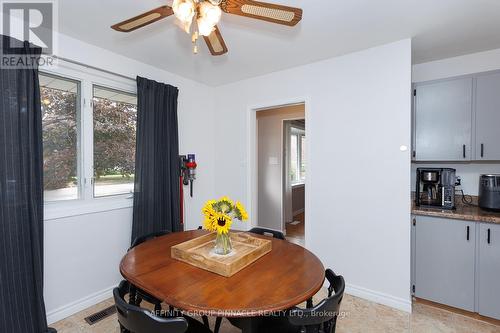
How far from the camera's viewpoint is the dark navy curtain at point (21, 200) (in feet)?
5.95

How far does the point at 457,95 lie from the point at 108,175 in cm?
367

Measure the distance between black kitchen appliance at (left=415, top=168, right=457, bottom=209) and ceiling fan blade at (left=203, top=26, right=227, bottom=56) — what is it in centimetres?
238

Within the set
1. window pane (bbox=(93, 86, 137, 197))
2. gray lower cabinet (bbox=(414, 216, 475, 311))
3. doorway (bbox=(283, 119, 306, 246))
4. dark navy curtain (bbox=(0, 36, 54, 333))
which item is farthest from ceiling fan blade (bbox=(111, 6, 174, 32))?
doorway (bbox=(283, 119, 306, 246))

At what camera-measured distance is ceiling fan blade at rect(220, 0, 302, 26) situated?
124 cm

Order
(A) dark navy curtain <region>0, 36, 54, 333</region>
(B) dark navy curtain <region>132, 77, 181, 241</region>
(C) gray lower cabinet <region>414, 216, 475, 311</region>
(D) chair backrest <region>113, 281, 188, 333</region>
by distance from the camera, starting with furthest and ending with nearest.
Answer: (B) dark navy curtain <region>132, 77, 181, 241</region>, (C) gray lower cabinet <region>414, 216, 475, 311</region>, (A) dark navy curtain <region>0, 36, 54, 333</region>, (D) chair backrest <region>113, 281, 188, 333</region>

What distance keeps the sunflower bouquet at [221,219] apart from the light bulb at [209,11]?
1.06 metres

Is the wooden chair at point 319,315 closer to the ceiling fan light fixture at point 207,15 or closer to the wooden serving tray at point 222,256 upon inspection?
the wooden serving tray at point 222,256

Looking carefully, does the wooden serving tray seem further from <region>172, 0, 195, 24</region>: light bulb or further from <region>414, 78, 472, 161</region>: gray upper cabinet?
<region>414, 78, 472, 161</region>: gray upper cabinet

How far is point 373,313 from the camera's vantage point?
2.29m

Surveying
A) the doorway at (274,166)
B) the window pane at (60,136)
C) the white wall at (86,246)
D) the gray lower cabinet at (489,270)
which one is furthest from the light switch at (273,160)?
the window pane at (60,136)

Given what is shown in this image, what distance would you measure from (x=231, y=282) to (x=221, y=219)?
0.38m

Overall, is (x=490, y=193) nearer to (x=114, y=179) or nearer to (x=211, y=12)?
(x=211, y=12)

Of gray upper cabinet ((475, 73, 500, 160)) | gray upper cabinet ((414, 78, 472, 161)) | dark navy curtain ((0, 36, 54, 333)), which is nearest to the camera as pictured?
dark navy curtain ((0, 36, 54, 333))

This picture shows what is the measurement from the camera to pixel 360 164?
2566 millimetres
